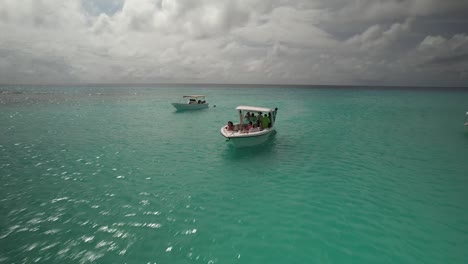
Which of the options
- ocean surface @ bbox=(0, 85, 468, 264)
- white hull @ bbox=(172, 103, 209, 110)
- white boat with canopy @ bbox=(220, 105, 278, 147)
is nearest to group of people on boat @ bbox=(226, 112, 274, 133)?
white boat with canopy @ bbox=(220, 105, 278, 147)

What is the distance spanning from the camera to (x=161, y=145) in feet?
75.9

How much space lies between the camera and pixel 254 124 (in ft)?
73.5

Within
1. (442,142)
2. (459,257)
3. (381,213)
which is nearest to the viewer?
(459,257)

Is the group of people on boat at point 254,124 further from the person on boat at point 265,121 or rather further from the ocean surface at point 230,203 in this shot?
the ocean surface at point 230,203

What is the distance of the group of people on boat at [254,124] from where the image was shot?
20.9 meters

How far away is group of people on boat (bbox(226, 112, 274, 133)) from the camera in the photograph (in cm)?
2089

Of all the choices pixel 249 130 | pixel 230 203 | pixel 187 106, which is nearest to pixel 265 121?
pixel 249 130

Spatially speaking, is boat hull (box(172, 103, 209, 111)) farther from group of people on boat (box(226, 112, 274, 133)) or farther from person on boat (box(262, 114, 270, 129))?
person on boat (box(262, 114, 270, 129))

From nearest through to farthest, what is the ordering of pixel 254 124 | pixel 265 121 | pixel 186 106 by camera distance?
pixel 265 121, pixel 254 124, pixel 186 106

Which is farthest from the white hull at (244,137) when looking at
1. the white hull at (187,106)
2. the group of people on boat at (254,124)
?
the white hull at (187,106)

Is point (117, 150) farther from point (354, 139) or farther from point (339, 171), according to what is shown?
point (354, 139)

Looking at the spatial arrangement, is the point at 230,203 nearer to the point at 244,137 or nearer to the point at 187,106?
the point at 244,137

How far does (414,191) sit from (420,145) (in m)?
13.6

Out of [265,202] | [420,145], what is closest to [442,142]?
[420,145]
